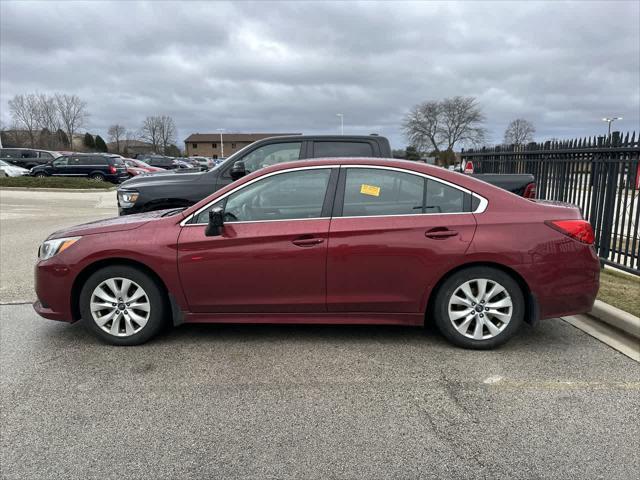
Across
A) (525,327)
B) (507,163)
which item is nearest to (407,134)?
(507,163)

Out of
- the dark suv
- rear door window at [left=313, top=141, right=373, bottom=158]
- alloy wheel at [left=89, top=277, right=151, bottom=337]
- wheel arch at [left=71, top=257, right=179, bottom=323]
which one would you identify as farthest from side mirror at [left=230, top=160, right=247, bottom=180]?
the dark suv

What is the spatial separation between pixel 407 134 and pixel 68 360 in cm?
7279

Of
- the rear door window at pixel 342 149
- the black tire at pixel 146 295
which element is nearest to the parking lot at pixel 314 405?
the black tire at pixel 146 295

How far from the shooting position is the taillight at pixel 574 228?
3.95 meters

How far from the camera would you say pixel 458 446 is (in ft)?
9.05

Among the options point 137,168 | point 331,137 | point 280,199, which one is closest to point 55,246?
point 280,199

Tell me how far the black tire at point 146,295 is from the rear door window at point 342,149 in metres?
3.31

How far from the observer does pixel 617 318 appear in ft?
15.1

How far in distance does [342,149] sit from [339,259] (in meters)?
3.11

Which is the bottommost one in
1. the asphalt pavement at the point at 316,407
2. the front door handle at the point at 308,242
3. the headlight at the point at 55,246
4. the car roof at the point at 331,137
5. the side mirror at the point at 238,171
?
the asphalt pavement at the point at 316,407

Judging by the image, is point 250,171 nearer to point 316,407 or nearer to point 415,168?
point 415,168

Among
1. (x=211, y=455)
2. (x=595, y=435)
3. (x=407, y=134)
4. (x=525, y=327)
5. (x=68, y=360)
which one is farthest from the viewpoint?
(x=407, y=134)

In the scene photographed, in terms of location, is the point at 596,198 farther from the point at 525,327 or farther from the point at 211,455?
the point at 211,455

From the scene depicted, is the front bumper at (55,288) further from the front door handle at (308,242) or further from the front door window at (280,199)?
the front door handle at (308,242)
